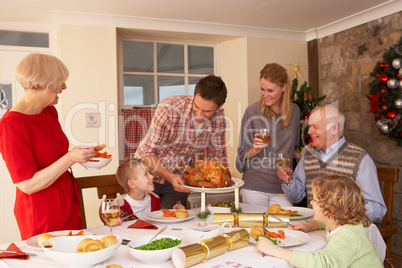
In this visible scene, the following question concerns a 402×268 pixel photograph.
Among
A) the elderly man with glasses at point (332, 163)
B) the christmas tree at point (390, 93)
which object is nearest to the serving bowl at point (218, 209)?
the elderly man with glasses at point (332, 163)

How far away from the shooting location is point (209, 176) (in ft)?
6.57

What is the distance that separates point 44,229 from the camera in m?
1.70

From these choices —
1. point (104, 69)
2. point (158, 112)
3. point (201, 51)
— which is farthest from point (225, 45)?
point (158, 112)

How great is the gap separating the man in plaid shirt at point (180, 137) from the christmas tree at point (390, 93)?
1.66 metres

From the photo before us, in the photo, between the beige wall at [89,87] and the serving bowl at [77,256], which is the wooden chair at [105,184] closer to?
the serving bowl at [77,256]

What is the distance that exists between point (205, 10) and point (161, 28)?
0.61 metres

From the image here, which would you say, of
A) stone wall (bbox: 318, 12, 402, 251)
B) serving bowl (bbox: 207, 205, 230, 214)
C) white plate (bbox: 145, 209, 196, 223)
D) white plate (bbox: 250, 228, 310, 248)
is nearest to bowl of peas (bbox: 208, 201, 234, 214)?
serving bowl (bbox: 207, 205, 230, 214)

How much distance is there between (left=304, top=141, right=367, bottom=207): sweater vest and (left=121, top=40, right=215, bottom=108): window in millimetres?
2520

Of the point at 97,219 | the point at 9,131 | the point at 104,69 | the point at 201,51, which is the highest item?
the point at 201,51

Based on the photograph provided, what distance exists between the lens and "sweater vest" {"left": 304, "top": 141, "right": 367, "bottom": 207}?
217 centimetres

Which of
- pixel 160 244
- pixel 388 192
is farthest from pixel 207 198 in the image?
pixel 160 244

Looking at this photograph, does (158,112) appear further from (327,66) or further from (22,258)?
(327,66)

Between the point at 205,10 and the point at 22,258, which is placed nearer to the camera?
the point at 22,258

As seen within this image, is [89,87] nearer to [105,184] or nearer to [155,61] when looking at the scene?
[155,61]
